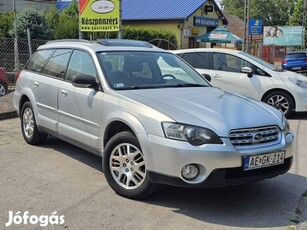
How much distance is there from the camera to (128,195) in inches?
184

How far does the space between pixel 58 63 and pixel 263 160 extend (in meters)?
3.40

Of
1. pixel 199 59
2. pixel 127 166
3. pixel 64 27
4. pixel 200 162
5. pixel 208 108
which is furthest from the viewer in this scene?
pixel 64 27

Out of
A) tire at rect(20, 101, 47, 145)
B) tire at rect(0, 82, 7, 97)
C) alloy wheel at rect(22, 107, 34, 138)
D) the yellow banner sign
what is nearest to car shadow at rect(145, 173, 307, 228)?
tire at rect(20, 101, 47, 145)

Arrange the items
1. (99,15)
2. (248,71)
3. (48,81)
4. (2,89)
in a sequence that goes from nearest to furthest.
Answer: (48,81)
(248,71)
(99,15)
(2,89)

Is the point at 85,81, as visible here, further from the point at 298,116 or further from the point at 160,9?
the point at 160,9

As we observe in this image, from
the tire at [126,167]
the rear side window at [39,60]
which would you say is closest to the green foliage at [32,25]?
the rear side window at [39,60]

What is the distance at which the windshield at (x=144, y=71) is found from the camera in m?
5.35

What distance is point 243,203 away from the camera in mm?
4719

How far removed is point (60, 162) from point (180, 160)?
2.50 meters

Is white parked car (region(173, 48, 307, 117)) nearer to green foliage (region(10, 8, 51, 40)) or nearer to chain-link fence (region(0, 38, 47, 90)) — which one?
chain-link fence (region(0, 38, 47, 90))

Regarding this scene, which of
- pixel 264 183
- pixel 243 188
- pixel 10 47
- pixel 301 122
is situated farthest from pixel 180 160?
pixel 10 47

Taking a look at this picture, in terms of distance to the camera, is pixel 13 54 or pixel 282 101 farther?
pixel 13 54

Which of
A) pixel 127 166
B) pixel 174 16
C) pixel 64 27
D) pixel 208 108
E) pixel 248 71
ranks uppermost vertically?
pixel 174 16

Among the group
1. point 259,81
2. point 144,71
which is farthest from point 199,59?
point 144,71
